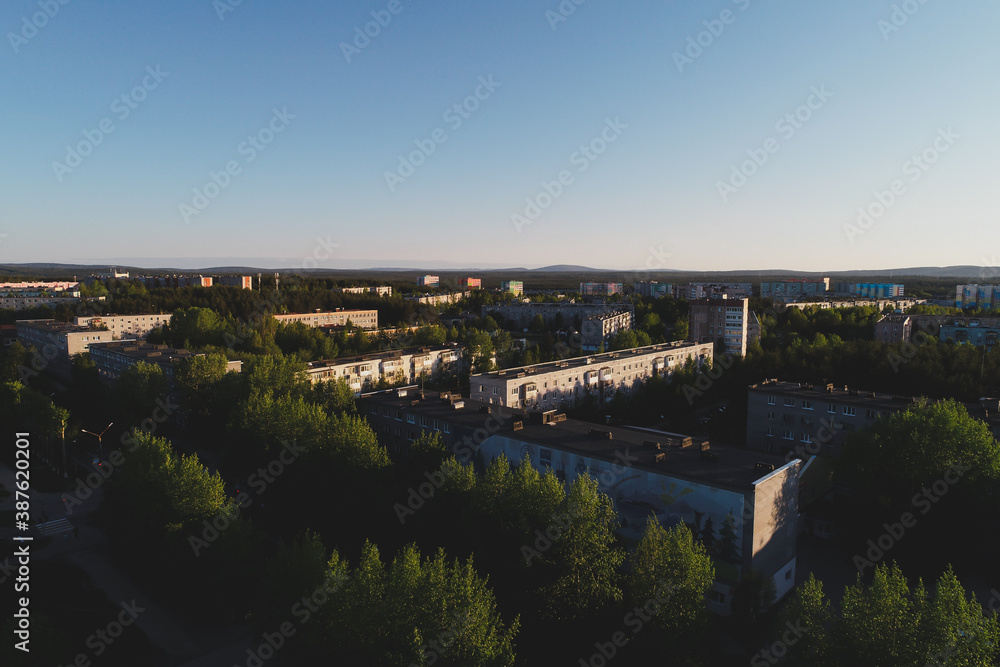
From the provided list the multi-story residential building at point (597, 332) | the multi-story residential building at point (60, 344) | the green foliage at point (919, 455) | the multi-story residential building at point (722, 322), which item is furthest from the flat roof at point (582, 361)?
the multi-story residential building at point (60, 344)

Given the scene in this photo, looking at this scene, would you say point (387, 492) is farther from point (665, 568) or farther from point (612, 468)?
point (665, 568)

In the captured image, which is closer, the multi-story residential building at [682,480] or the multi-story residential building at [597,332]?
the multi-story residential building at [682,480]

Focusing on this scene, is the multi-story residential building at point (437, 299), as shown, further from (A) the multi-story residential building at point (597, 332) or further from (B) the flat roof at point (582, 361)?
(B) the flat roof at point (582, 361)

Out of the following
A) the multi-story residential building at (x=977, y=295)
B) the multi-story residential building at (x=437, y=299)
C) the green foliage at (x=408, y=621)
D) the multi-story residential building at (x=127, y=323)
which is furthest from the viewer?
the multi-story residential building at (x=437, y=299)

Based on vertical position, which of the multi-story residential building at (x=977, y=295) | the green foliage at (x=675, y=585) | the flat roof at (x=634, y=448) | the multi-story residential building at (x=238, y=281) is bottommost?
the green foliage at (x=675, y=585)

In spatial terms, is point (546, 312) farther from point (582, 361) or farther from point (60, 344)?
point (60, 344)
